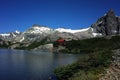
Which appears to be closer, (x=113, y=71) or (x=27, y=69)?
(x=113, y=71)

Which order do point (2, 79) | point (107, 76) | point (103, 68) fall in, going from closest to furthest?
point (107, 76) < point (103, 68) < point (2, 79)

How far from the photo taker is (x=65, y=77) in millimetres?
56156

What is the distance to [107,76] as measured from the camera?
4338cm

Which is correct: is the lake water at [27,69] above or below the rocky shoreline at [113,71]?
below

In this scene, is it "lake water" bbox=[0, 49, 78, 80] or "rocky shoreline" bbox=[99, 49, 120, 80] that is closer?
"rocky shoreline" bbox=[99, 49, 120, 80]

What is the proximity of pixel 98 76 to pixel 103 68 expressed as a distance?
473 cm

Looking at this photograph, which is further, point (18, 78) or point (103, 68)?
point (18, 78)

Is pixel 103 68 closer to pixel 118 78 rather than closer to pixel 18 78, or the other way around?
pixel 118 78

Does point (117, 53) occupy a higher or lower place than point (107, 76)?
higher

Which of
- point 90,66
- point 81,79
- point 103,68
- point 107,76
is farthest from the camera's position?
point 90,66

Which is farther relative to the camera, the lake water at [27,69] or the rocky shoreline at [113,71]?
the lake water at [27,69]

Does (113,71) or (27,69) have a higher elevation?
(113,71)

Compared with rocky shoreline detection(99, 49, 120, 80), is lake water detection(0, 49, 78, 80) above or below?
below

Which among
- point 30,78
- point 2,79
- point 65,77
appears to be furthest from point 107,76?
point 2,79
